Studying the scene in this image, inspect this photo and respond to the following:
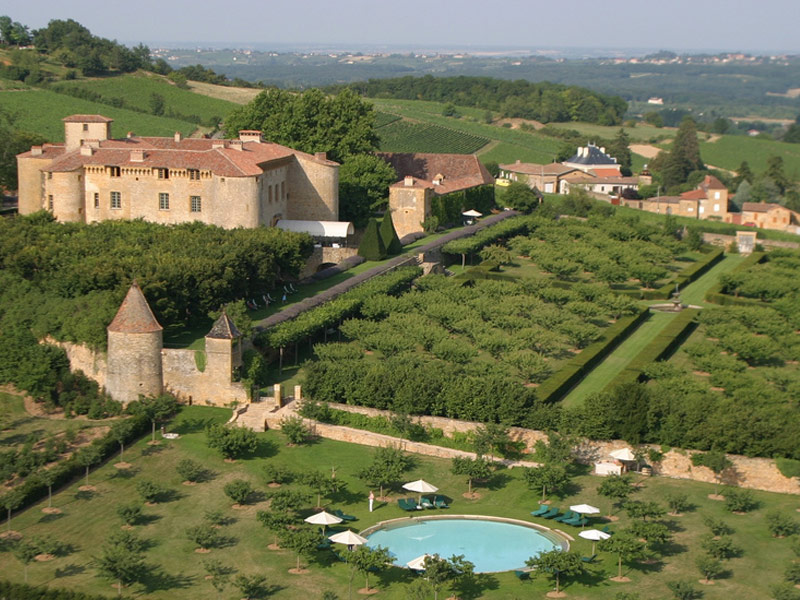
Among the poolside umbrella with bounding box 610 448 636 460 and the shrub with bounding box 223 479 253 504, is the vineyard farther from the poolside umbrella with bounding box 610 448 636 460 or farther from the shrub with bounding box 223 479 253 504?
the shrub with bounding box 223 479 253 504

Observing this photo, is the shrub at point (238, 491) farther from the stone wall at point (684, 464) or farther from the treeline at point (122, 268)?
the treeline at point (122, 268)

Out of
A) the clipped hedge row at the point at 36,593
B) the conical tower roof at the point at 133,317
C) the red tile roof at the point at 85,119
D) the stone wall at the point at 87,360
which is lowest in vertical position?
the clipped hedge row at the point at 36,593

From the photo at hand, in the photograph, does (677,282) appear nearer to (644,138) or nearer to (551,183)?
(551,183)

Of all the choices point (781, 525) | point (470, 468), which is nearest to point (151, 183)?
point (470, 468)

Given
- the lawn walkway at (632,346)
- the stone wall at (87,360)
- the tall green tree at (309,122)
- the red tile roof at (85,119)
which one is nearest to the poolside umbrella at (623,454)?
the lawn walkway at (632,346)

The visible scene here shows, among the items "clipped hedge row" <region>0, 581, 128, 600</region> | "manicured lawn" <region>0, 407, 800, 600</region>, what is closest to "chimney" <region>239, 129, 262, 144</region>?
"manicured lawn" <region>0, 407, 800, 600</region>

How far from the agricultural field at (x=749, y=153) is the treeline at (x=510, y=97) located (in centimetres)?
1814

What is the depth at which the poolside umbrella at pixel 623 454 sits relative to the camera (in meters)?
37.2

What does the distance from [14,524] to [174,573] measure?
18.9 feet

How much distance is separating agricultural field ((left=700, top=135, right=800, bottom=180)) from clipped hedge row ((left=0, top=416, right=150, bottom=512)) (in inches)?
4546

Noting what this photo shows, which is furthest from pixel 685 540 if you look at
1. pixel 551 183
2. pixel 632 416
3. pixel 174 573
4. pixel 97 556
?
pixel 551 183

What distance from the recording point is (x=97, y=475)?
3588cm

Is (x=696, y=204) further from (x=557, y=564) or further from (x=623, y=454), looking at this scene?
(x=557, y=564)

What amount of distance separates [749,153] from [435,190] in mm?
93928
